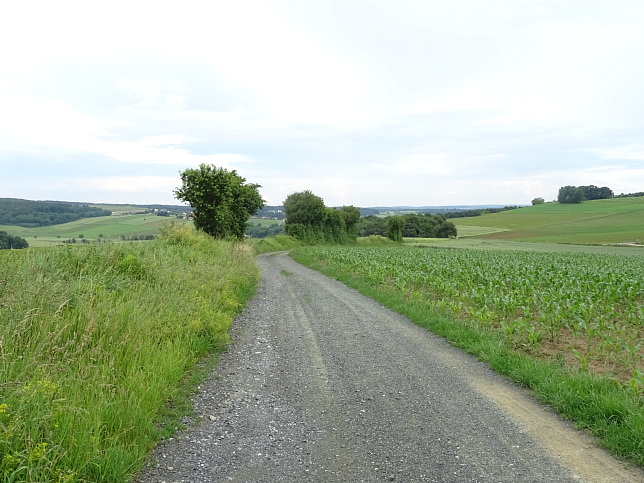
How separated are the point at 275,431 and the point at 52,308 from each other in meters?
3.89

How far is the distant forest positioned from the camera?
67.5 feet

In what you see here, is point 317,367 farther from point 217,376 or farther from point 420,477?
point 420,477

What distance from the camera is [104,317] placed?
6.45 metres

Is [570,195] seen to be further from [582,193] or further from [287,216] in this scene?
[287,216]

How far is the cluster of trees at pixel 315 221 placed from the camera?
71044mm

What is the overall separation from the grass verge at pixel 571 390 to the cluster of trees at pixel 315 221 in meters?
60.7

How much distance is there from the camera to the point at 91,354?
5562 mm

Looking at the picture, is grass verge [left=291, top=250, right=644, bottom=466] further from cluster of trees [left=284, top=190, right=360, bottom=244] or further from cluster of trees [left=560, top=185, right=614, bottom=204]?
cluster of trees [left=560, top=185, right=614, bottom=204]

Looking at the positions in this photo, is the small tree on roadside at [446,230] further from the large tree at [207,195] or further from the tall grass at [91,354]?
the tall grass at [91,354]

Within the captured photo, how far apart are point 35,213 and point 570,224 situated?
3923 inches

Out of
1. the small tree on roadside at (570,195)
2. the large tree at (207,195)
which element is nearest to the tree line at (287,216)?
the large tree at (207,195)

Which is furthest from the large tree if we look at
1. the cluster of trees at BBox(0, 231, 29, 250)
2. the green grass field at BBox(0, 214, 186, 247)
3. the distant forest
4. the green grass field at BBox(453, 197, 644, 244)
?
the green grass field at BBox(453, 197, 644, 244)

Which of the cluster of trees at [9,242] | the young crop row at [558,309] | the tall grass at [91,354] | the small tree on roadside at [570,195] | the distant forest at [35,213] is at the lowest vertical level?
the young crop row at [558,309]

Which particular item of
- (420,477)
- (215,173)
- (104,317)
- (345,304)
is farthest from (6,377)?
(215,173)
